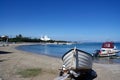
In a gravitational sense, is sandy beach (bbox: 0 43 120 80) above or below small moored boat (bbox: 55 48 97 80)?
below

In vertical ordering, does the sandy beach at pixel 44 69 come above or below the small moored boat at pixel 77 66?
below

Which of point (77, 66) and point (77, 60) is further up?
point (77, 60)

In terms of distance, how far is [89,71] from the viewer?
12.3 m

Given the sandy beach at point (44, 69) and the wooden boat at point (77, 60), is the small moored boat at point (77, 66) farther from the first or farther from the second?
the sandy beach at point (44, 69)

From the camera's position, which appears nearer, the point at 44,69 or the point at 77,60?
the point at 77,60

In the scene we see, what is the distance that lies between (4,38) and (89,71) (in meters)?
87.0

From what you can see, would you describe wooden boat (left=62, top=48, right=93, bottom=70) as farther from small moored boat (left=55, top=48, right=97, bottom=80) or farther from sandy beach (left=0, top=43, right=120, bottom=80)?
sandy beach (left=0, top=43, right=120, bottom=80)

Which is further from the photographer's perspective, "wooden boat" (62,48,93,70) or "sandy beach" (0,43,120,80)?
"sandy beach" (0,43,120,80)

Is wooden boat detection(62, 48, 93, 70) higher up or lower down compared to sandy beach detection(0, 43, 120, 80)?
higher up

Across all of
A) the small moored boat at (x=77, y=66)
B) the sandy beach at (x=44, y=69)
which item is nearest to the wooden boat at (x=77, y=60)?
the small moored boat at (x=77, y=66)

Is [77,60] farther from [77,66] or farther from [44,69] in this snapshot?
[44,69]

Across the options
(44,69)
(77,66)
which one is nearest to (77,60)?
(77,66)

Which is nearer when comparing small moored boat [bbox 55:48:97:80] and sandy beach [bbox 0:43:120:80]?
small moored boat [bbox 55:48:97:80]

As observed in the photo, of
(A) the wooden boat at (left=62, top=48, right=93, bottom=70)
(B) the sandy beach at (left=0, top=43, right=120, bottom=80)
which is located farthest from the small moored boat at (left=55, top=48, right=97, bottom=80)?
(B) the sandy beach at (left=0, top=43, right=120, bottom=80)
